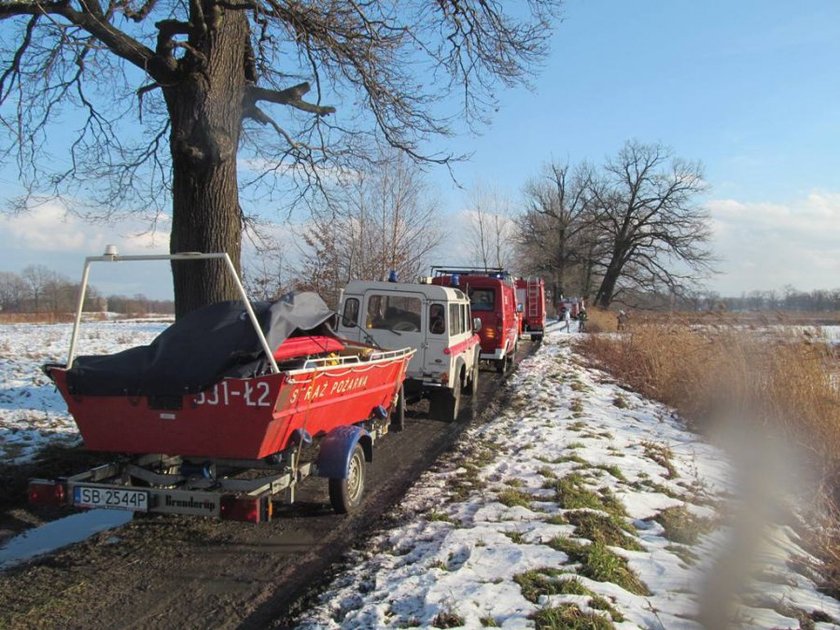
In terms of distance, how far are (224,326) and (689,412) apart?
9720 mm

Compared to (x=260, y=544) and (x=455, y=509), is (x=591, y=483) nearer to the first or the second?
(x=455, y=509)

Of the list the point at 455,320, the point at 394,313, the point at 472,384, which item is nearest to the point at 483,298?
the point at 472,384

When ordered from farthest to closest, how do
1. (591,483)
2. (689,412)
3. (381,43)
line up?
(689,412), (381,43), (591,483)

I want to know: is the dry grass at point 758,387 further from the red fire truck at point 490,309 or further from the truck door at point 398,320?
the truck door at point 398,320

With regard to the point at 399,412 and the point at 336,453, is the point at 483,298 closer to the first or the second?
the point at 399,412

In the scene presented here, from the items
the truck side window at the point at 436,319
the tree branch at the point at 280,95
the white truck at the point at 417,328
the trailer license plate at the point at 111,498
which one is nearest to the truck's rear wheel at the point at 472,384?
the white truck at the point at 417,328

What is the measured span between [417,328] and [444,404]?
4.40ft

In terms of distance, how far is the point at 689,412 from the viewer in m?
11.8

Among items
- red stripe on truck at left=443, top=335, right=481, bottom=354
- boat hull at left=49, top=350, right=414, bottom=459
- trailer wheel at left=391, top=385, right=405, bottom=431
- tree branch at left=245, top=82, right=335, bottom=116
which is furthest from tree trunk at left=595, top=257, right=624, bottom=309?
boat hull at left=49, top=350, right=414, bottom=459

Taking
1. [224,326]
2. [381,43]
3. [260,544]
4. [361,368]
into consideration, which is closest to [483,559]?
[260,544]

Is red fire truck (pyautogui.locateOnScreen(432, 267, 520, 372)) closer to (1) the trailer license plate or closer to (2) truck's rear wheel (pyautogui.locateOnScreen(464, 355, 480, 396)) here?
(2) truck's rear wheel (pyautogui.locateOnScreen(464, 355, 480, 396))

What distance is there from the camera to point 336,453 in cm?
545

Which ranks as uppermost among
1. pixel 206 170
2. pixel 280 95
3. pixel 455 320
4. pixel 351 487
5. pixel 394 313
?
pixel 280 95

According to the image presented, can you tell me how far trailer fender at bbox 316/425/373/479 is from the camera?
5.41 m
